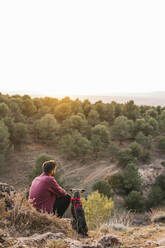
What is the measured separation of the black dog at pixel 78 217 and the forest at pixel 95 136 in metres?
24.7

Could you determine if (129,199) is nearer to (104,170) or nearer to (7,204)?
(104,170)

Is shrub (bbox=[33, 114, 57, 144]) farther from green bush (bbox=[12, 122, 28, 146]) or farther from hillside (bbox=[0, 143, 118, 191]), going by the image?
green bush (bbox=[12, 122, 28, 146])

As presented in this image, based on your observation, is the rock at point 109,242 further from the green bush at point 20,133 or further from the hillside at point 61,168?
the green bush at point 20,133

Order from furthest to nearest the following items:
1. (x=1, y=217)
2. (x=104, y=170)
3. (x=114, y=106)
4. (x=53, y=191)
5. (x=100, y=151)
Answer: (x=114, y=106) < (x=100, y=151) < (x=104, y=170) < (x=53, y=191) < (x=1, y=217)

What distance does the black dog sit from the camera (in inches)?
192

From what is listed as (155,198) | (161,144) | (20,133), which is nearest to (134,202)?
(155,198)

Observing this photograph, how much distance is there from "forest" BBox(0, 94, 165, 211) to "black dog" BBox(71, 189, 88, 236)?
24.7 m

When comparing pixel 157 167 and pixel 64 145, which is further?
pixel 157 167

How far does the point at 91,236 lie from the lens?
500 centimetres

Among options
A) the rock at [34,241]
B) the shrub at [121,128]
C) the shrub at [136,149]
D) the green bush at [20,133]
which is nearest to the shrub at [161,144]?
the shrub at [121,128]

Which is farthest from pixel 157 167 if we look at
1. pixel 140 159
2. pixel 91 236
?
pixel 91 236

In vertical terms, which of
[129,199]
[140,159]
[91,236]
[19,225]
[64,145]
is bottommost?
[129,199]

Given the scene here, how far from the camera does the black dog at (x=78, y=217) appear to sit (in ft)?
16.0

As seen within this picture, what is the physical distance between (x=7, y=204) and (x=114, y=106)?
49.7 m
